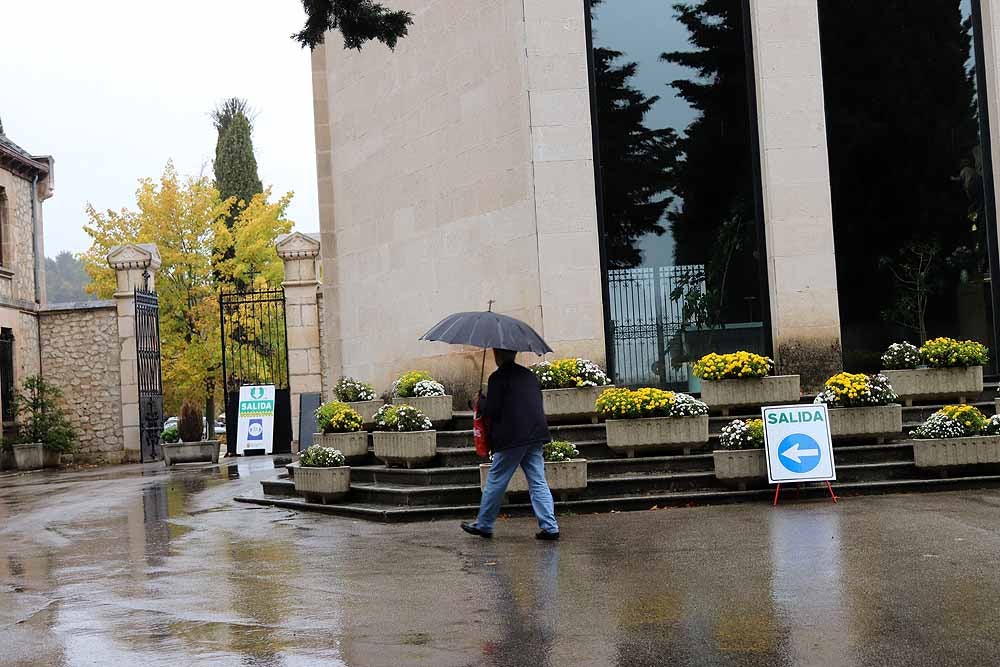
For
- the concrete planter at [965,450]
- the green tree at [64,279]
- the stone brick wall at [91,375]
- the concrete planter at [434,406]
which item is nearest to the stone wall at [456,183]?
the concrete planter at [434,406]

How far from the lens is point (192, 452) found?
26.1 meters

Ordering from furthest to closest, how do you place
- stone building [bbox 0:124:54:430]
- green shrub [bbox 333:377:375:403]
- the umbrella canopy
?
stone building [bbox 0:124:54:430]
green shrub [bbox 333:377:375:403]
the umbrella canopy

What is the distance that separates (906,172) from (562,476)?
23.9ft

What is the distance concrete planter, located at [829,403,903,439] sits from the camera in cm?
1348

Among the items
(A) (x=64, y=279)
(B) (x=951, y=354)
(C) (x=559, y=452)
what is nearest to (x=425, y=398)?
(C) (x=559, y=452)

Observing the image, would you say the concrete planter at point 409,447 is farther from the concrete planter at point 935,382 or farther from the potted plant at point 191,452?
the potted plant at point 191,452

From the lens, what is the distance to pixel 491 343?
35.6 ft

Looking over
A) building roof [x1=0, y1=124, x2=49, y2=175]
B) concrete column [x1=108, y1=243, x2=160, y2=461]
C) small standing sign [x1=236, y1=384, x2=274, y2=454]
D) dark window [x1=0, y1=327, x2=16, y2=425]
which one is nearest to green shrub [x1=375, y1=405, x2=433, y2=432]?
small standing sign [x1=236, y1=384, x2=274, y2=454]

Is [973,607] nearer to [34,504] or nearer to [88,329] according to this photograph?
[34,504]

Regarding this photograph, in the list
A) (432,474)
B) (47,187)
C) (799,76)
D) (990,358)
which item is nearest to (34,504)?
(432,474)

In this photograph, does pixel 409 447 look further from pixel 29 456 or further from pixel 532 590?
pixel 29 456

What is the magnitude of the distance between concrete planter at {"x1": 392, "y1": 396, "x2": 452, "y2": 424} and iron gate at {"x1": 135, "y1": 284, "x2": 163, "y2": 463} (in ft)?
48.6

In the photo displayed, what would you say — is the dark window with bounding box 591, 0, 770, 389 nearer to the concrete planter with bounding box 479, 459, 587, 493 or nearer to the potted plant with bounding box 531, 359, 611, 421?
the potted plant with bounding box 531, 359, 611, 421

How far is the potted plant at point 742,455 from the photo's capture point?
41.4 feet
